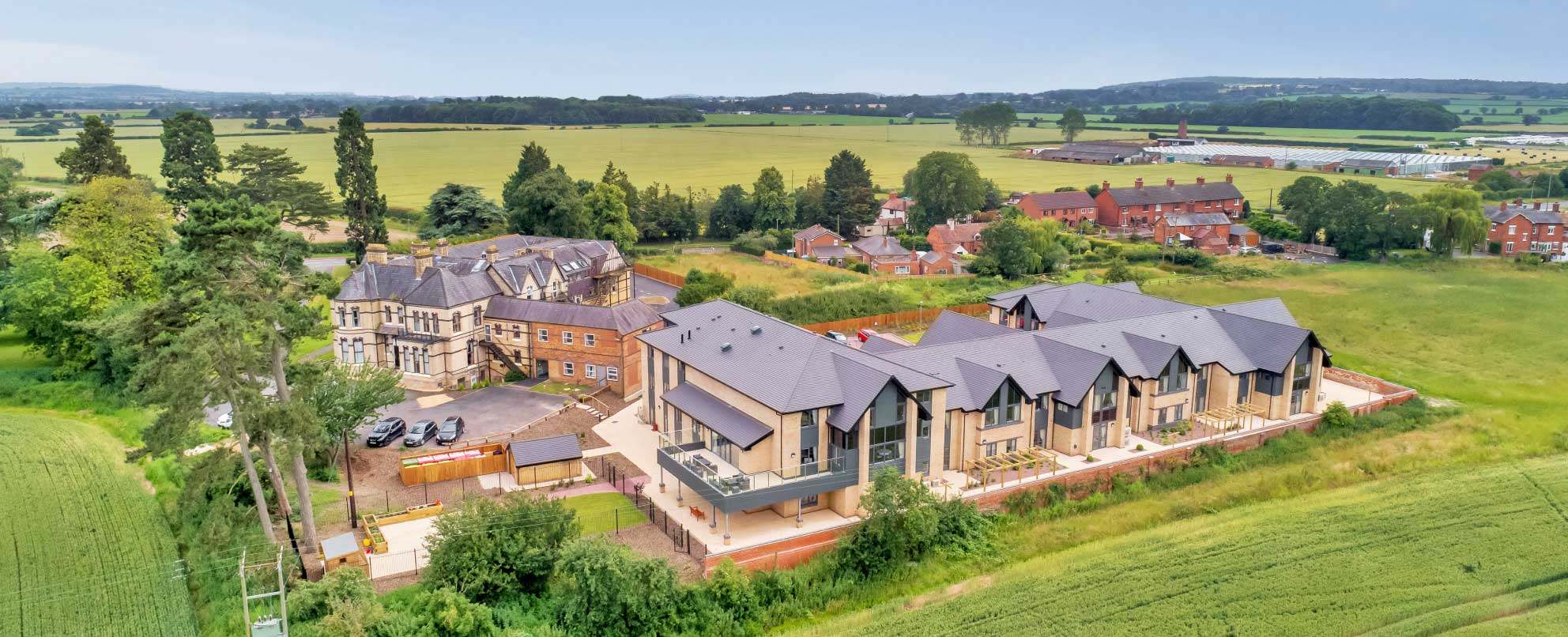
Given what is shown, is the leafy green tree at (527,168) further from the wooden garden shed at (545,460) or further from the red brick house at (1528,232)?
the red brick house at (1528,232)

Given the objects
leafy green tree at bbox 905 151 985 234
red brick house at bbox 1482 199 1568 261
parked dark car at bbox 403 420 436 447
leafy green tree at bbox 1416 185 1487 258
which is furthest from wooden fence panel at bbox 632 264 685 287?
red brick house at bbox 1482 199 1568 261

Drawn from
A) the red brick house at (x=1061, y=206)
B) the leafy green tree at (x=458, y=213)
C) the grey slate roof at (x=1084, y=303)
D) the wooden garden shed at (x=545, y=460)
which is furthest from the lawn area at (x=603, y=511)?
the red brick house at (x=1061, y=206)

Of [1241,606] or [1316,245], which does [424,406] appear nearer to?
[1241,606]

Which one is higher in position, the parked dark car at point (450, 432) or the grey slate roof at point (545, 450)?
the grey slate roof at point (545, 450)

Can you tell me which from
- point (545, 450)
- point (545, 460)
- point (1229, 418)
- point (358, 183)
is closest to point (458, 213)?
point (358, 183)

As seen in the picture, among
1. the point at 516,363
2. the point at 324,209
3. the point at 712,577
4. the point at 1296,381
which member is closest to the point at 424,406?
the point at 516,363

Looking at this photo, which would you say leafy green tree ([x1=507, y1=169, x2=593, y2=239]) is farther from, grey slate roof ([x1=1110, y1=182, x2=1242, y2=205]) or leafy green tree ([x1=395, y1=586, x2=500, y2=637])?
grey slate roof ([x1=1110, y1=182, x2=1242, y2=205])
